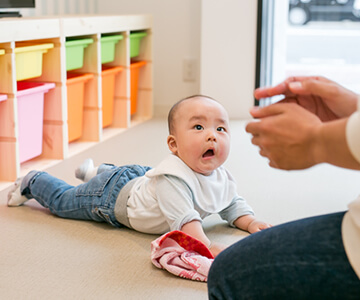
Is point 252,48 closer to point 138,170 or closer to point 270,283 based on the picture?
point 138,170

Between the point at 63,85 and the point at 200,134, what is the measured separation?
1.02 m

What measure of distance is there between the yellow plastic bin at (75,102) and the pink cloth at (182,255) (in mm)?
1234

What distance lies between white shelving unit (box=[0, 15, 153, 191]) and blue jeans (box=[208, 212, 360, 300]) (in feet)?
4.19

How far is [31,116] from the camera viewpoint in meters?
2.08

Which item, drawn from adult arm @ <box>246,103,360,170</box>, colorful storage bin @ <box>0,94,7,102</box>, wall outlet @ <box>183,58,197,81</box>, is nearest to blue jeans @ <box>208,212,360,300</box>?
adult arm @ <box>246,103,360,170</box>

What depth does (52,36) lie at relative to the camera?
2125 mm

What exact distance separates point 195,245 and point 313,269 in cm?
54

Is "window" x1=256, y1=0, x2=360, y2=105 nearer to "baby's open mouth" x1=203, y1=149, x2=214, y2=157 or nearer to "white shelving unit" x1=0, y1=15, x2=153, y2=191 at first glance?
"white shelving unit" x1=0, y1=15, x2=153, y2=191

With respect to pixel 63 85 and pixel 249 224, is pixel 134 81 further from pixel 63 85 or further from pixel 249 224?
pixel 249 224

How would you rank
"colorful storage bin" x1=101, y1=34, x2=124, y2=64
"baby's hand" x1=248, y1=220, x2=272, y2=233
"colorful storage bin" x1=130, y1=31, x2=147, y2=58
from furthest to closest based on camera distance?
"colorful storage bin" x1=130, y1=31, x2=147, y2=58
"colorful storage bin" x1=101, y1=34, x2=124, y2=64
"baby's hand" x1=248, y1=220, x2=272, y2=233

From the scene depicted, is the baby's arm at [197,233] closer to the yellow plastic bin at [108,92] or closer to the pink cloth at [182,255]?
the pink cloth at [182,255]

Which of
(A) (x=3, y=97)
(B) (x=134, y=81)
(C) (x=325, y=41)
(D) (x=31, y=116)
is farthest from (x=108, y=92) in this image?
(C) (x=325, y=41)

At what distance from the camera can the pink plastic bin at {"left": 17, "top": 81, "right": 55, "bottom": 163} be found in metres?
2.02

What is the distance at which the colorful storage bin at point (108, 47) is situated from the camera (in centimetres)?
266
